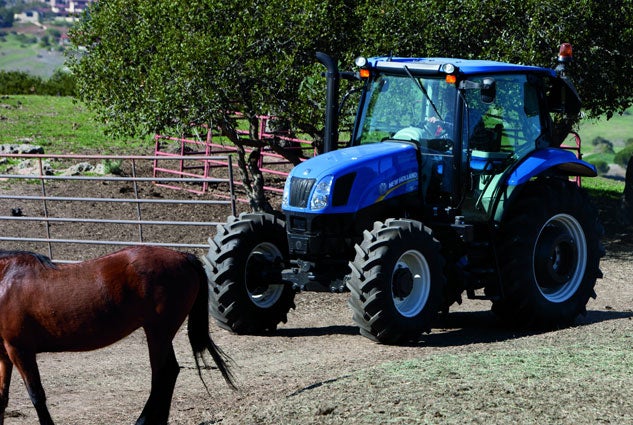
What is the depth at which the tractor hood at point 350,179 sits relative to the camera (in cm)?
856

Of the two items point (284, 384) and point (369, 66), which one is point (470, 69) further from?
point (284, 384)

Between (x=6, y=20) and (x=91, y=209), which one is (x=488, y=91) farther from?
(x=6, y=20)

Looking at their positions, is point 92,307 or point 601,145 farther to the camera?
point 601,145

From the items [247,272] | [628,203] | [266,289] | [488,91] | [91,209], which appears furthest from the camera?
[628,203]

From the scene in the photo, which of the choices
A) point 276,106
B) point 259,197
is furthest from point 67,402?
point 259,197

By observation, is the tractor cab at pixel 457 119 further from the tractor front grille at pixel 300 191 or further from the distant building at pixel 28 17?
the distant building at pixel 28 17

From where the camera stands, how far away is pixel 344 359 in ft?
26.7

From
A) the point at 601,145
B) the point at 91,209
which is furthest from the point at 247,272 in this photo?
the point at 601,145

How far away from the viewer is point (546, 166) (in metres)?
9.45

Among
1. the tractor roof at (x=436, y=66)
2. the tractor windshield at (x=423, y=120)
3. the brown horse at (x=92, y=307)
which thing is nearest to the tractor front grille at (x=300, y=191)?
the tractor windshield at (x=423, y=120)

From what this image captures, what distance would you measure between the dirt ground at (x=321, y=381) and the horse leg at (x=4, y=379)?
564mm

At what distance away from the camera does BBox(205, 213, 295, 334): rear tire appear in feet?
29.5

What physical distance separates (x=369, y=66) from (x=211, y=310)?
9.15ft

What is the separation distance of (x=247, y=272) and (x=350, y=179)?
4.60ft
